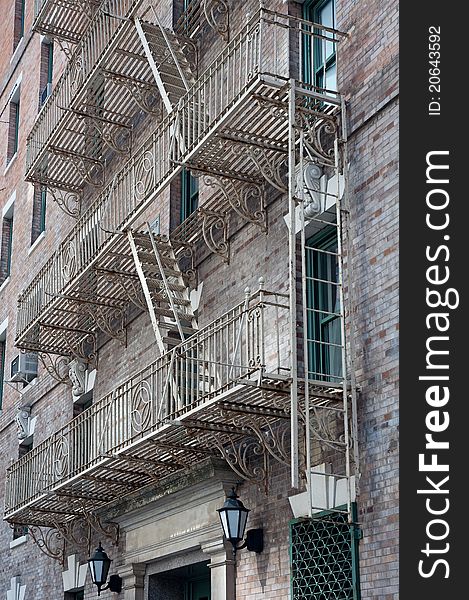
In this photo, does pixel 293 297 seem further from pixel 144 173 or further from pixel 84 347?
pixel 84 347

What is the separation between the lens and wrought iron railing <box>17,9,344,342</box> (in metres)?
13.3

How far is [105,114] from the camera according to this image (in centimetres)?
1977

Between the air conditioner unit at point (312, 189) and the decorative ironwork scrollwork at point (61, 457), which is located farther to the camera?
the decorative ironwork scrollwork at point (61, 457)

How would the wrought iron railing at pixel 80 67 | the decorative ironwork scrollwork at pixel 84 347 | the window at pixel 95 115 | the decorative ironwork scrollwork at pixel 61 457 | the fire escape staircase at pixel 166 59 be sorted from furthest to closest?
the decorative ironwork scrollwork at pixel 84 347 → the window at pixel 95 115 → the wrought iron railing at pixel 80 67 → the decorative ironwork scrollwork at pixel 61 457 → the fire escape staircase at pixel 166 59

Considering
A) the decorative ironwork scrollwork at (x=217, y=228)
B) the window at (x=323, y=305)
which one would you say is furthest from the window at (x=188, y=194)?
the window at (x=323, y=305)

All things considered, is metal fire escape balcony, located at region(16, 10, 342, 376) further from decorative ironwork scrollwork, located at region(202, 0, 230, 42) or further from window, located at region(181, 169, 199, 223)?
decorative ironwork scrollwork, located at region(202, 0, 230, 42)

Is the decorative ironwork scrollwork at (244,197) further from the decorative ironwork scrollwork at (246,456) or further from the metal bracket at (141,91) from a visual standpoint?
the metal bracket at (141,91)

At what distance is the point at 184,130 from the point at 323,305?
309cm

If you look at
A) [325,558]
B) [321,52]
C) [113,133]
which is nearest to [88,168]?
[113,133]

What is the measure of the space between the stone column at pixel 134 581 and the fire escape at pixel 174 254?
1138mm

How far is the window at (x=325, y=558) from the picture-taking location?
452 inches

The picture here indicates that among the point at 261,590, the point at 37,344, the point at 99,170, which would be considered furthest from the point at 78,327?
the point at 261,590

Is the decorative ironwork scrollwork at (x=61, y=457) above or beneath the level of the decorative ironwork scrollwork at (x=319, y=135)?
beneath

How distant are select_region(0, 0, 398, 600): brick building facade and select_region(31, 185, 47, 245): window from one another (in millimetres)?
3438
